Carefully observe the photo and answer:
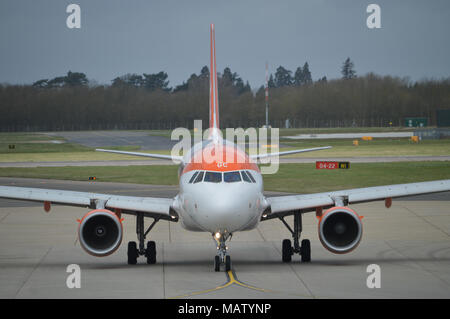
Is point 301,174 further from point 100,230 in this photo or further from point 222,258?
point 100,230

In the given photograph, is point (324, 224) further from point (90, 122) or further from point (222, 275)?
point (90, 122)

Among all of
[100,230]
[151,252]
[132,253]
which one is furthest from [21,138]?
[100,230]

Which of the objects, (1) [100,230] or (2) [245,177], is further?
(1) [100,230]

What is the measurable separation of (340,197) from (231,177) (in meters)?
3.57

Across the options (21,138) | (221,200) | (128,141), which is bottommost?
(128,141)

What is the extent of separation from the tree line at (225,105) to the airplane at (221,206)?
4871 inches

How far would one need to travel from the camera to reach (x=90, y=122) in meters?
173

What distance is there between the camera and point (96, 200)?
57.1 feet

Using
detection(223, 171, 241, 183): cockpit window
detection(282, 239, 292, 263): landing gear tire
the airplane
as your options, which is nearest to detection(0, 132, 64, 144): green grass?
the airplane

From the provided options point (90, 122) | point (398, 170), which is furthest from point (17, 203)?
point (90, 122)

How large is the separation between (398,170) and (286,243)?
31320 millimetres

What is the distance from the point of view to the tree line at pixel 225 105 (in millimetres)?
143500

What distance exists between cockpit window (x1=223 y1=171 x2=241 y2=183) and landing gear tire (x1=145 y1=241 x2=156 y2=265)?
3797 millimetres
